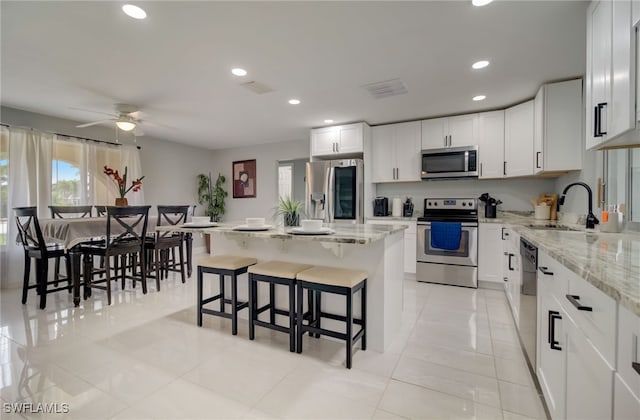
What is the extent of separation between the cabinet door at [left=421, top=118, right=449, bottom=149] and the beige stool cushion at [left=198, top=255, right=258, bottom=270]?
10.2 feet

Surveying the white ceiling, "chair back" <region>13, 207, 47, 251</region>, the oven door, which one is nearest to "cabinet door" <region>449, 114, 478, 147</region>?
the white ceiling

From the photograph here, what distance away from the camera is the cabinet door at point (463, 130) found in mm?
3965

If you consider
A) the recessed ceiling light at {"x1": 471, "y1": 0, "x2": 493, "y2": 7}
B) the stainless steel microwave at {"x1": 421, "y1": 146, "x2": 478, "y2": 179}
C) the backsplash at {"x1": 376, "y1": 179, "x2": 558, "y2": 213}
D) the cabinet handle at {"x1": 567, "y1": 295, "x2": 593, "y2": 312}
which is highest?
the recessed ceiling light at {"x1": 471, "y1": 0, "x2": 493, "y2": 7}

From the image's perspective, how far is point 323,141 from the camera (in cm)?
473

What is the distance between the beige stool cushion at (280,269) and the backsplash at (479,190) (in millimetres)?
2985

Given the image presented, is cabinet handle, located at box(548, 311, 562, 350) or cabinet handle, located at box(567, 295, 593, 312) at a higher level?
cabinet handle, located at box(567, 295, 593, 312)

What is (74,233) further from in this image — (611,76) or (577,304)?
(611,76)

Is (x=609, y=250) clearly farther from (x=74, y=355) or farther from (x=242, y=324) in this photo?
(x=74, y=355)

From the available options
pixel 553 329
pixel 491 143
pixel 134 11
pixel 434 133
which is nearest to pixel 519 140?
pixel 491 143

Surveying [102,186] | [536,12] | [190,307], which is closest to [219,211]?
[102,186]

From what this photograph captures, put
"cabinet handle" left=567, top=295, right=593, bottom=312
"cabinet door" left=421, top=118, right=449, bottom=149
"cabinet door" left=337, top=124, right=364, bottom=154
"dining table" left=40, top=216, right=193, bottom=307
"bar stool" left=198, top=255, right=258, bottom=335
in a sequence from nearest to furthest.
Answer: "cabinet handle" left=567, top=295, right=593, bottom=312 → "bar stool" left=198, top=255, right=258, bottom=335 → "dining table" left=40, top=216, right=193, bottom=307 → "cabinet door" left=421, top=118, right=449, bottom=149 → "cabinet door" left=337, top=124, right=364, bottom=154

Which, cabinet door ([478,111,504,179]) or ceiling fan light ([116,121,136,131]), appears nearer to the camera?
ceiling fan light ([116,121,136,131])

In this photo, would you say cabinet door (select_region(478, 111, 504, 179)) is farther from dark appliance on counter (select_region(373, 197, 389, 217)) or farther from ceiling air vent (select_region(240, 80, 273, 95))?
ceiling air vent (select_region(240, 80, 273, 95))

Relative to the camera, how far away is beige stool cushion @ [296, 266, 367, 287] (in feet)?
6.19
